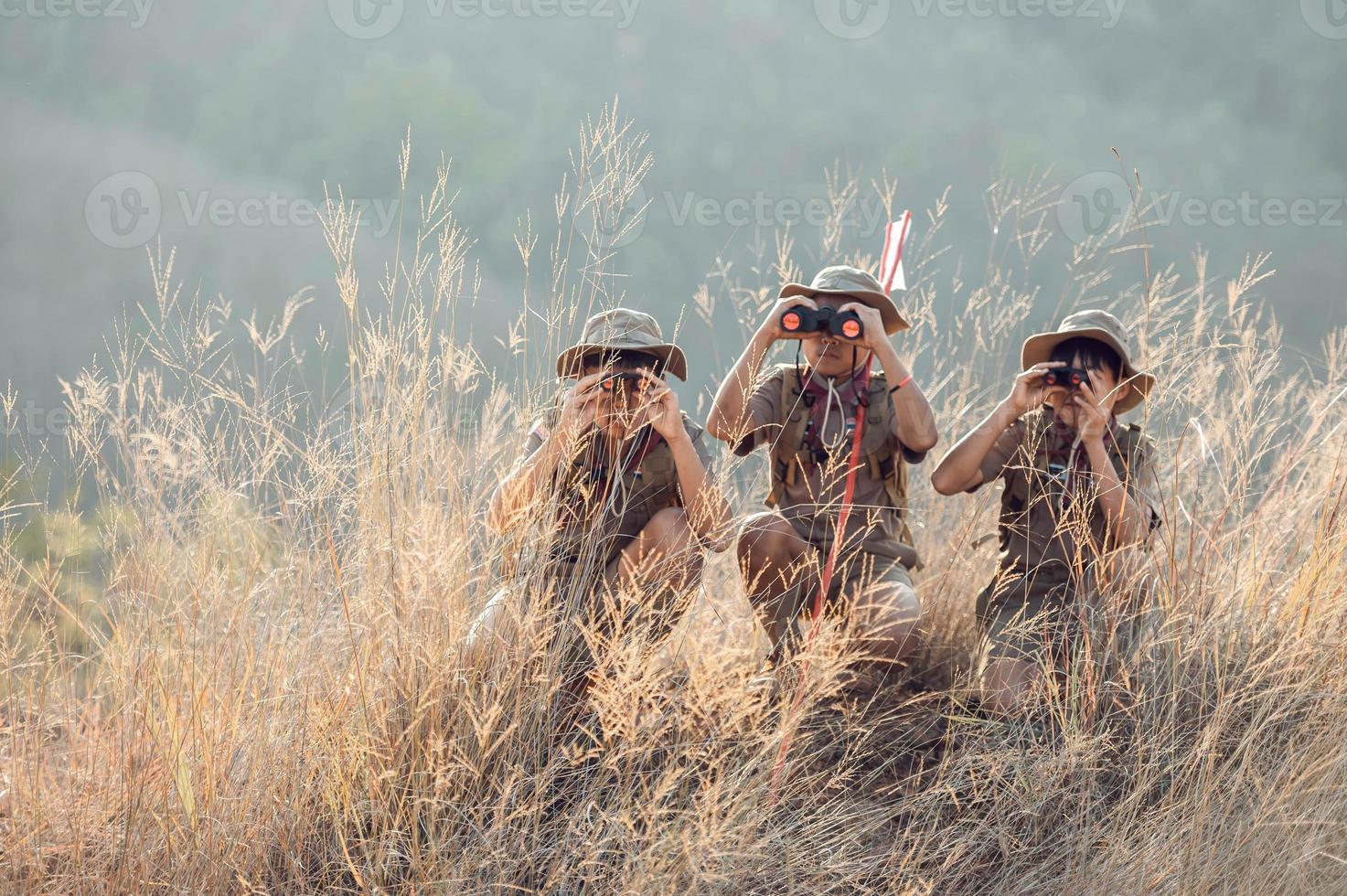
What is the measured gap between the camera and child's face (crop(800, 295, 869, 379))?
2.97 metres

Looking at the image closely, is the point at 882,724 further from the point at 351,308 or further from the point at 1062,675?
the point at 351,308

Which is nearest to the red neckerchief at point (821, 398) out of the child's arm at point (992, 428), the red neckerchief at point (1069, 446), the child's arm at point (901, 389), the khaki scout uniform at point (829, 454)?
the khaki scout uniform at point (829, 454)

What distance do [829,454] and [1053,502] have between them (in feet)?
2.14

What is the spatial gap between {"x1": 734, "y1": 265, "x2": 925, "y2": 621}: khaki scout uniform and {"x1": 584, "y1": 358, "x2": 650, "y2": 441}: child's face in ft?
1.24

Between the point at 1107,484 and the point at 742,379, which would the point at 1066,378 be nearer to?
the point at 1107,484

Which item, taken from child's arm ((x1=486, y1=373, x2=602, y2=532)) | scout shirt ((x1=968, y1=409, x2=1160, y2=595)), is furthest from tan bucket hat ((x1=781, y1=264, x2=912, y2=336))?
child's arm ((x1=486, y1=373, x2=602, y2=532))

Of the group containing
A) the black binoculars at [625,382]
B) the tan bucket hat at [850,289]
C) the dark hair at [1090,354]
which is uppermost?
the tan bucket hat at [850,289]

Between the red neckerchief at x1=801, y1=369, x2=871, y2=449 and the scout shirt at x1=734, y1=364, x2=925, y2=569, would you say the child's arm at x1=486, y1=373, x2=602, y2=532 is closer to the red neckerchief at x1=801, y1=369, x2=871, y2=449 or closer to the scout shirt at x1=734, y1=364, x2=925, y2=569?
the scout shirt at x1=734, y1=364, x2=925, y2=569

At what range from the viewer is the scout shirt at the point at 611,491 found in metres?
2.61

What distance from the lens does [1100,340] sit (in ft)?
9.85

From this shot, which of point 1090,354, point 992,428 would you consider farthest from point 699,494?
point 1090,354

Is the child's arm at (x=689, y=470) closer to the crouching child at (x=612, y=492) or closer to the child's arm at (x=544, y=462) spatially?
the crouching child at (x=612, y=492)

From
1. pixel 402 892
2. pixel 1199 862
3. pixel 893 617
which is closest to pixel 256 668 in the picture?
pixel 402 892

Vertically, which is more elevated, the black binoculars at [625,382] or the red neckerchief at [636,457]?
the black binoculars at [625,382]
